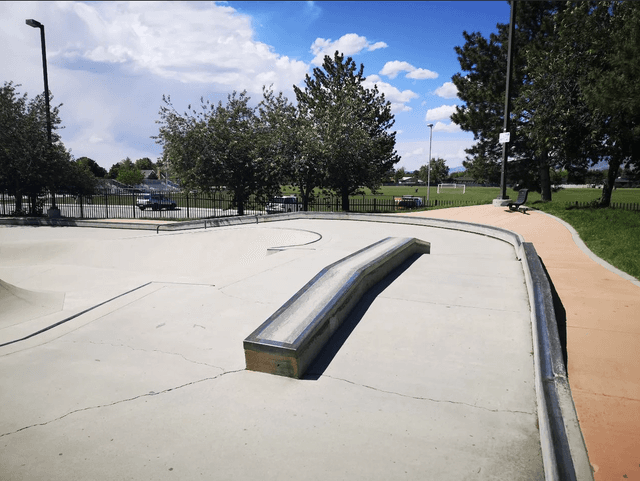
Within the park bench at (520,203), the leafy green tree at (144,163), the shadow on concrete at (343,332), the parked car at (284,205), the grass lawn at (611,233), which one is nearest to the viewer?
the shadow on concrete at (343,332)

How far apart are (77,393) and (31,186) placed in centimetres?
2633

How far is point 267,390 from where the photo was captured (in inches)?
164

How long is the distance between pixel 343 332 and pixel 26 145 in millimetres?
25626

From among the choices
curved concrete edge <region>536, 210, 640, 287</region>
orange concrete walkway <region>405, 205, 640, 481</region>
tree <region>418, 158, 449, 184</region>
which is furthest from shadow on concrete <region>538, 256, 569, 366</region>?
tree <region>418, 158, 449, 184</region>

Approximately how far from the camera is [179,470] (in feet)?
10.1

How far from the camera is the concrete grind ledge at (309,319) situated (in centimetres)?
439

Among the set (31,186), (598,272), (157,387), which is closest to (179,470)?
(157,387)

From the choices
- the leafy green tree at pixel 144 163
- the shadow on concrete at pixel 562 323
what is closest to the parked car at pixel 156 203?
the shadow on concrete at pixel 562 323

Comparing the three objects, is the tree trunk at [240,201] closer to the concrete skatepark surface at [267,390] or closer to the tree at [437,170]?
the concrete skatepark surface at [267,390]

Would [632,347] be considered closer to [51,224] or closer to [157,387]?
[157,387]

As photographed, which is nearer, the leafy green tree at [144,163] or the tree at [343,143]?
the tree at [343,143]

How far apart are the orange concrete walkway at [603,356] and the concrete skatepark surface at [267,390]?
1.44ft

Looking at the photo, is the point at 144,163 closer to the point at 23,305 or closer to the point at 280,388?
the point at 23,305

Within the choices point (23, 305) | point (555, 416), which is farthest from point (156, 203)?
point (555, 416)
